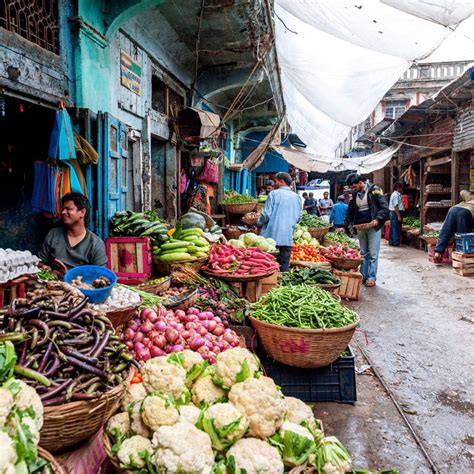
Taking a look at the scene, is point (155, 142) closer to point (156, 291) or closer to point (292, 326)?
point (156, 291)

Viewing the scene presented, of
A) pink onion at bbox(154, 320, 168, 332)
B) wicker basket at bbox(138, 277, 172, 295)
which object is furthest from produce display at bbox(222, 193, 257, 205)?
pink onion at bbox(154, 320, 168, 332)

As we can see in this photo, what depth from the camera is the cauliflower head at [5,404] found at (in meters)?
A: 1.52

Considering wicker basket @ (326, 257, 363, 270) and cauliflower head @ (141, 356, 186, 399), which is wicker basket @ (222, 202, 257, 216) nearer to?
wicker basket @ (326, 257, 363, 270)

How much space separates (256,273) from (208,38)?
427cm

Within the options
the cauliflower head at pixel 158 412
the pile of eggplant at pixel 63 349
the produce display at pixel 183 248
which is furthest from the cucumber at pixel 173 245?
the cauliflower head at pixel 158 412

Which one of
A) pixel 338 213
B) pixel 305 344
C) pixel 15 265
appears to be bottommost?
pixel 305 344

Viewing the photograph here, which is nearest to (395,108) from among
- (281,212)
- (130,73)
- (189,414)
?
(281,212)

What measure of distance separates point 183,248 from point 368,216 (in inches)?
187

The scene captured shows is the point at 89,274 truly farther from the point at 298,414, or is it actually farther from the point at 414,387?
the point at 414,387

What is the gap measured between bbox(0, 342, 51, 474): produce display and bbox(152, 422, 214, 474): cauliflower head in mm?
433

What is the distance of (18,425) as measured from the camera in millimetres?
1525

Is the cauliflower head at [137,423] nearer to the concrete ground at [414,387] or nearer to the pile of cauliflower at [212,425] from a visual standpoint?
the pile of cauliflower at [212,425]

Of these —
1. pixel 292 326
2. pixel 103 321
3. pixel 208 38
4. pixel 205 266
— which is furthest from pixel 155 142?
pixel 103 321

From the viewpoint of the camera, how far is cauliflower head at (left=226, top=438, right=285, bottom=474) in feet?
6.00
